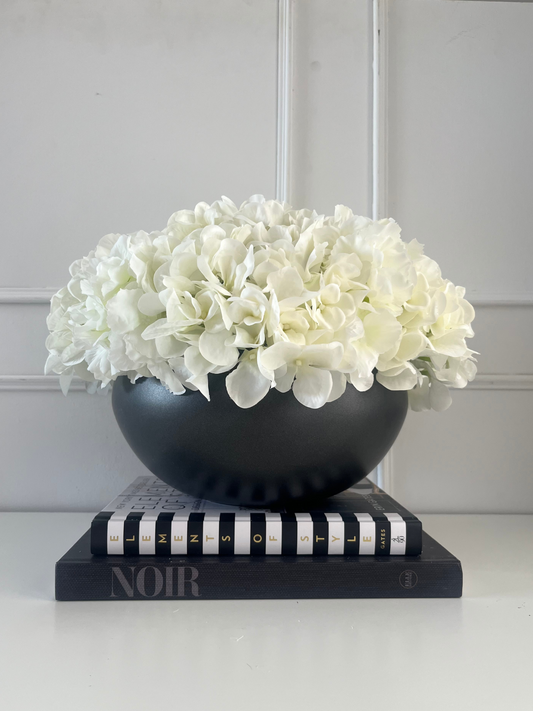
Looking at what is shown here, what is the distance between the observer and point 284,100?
40.4 inches

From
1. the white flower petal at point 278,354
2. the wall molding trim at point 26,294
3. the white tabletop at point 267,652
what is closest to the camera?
the white tabletop at point 267,652

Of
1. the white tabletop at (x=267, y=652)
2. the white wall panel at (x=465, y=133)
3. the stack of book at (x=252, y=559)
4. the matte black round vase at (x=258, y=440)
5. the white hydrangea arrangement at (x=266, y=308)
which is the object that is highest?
the white wall panel at (x=465, y=133)

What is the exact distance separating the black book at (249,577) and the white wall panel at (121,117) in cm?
59

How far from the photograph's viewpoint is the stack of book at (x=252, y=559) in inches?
23.2

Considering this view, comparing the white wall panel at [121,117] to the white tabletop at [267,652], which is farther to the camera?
the white wall panel at [121,117]

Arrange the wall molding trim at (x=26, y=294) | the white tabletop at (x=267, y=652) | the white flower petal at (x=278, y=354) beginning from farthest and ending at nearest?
the wall molding trim at (x=26, y=294) → the white flower petal at (x=278, y=354) → the white tabletop at (x=267, y=652)

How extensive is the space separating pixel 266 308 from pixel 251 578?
0.94ft

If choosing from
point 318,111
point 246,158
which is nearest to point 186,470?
point 246,158

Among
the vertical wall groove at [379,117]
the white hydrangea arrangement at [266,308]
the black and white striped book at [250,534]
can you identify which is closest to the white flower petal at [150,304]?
the white hydrangea arrangement at [266,308]

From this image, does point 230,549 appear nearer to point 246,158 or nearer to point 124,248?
point 124,248

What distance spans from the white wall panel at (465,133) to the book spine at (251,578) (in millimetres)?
605

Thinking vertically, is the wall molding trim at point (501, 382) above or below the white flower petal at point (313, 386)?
below

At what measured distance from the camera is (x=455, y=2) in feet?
3.46

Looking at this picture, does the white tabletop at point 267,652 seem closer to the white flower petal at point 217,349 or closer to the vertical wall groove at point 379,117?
the white flower petal at point 217,349
